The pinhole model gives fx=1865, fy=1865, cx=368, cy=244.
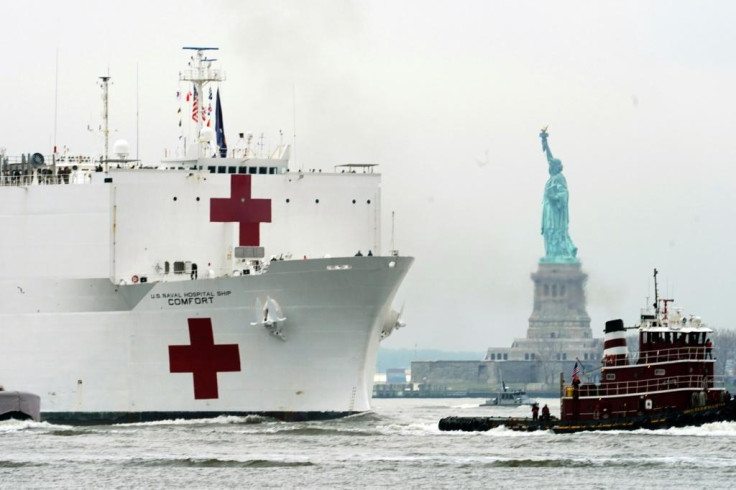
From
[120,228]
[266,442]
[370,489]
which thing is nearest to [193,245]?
[120,228]

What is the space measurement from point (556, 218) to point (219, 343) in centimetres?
12478

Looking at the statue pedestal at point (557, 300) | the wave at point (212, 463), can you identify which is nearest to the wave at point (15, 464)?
the wave at point (212, 463)

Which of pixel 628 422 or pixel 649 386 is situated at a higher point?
pixel 649 386

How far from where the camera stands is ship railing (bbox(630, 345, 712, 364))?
40.6 meters

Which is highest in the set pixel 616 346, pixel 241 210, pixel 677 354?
pixel 241 210

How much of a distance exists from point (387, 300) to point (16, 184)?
1119cm

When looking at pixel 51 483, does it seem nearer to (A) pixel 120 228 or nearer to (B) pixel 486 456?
(B) pixel 486 456

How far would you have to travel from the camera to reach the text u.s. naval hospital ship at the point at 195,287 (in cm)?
4584

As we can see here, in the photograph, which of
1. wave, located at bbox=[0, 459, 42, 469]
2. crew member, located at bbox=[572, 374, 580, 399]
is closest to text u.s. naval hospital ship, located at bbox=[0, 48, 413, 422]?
crew member, located at bbox=[572, 374, 580, 399]

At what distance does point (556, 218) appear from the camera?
16925 centimetres

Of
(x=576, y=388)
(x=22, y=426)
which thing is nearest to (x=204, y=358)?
(x=22, y=426)

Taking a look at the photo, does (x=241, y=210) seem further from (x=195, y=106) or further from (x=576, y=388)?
(x=576, y=388)

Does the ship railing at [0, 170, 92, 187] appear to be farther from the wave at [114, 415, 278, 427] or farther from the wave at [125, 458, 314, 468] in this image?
the wave at [125, 458, 314, 468]

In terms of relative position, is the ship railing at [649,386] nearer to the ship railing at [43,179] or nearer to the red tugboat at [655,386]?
the red tugboat at [655,386]
